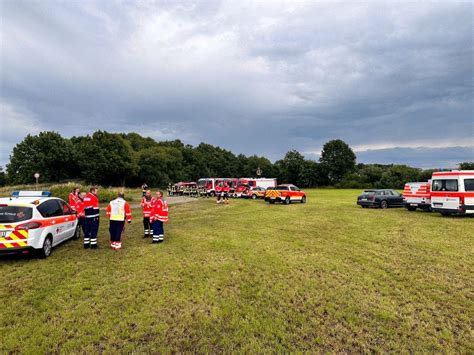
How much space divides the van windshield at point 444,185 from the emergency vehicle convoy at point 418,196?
1.95m

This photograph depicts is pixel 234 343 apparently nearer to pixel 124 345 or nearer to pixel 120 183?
pixel 124 345

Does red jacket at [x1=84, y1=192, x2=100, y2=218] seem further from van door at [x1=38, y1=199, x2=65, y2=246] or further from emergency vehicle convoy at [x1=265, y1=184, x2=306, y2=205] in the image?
emergency vehicle convoy at [x1=265, y1=184, x2=306, y2=205]

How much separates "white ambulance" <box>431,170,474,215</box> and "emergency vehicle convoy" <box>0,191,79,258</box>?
18.0 meters

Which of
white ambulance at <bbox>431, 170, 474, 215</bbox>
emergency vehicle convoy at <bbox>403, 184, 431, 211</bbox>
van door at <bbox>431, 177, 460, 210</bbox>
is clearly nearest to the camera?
white ambulance at <bbox>431, 170, 474, 215</bbox>

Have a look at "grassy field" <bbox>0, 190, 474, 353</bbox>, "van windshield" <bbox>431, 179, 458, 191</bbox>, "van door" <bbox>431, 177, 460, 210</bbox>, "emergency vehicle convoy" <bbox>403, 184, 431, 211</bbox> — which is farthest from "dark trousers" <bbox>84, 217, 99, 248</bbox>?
"emergency vehicle convoy" <bbox>403, 184, 431, 211</bbox>

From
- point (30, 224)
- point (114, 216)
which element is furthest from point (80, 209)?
point (30, 224)

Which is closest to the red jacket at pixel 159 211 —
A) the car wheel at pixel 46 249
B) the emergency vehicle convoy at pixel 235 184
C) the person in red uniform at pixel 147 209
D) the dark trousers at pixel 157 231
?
the dark trousers at pixel 157 231

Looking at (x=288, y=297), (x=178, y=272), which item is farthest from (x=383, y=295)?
(x=178, y=272)

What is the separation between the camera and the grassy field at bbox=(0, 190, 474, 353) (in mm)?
3848

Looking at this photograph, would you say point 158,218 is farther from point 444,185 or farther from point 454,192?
point 444,185

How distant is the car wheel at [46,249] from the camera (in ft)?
24.7

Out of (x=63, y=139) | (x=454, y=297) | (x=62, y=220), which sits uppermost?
(x=63, y=139)

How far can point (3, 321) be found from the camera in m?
4.33

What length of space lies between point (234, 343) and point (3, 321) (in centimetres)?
347
